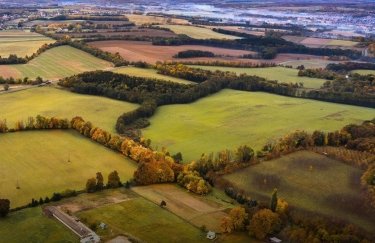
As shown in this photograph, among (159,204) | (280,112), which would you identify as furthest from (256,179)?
(280,112)

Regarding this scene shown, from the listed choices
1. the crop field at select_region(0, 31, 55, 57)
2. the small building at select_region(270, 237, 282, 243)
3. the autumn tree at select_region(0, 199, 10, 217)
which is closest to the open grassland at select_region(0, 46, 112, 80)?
the crop field at select_region(0, 31, 55, 57)

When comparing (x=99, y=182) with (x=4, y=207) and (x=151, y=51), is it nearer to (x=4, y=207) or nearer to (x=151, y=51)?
(x=4, y=207)

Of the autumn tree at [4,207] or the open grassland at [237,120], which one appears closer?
the autumn tree at [4,207]

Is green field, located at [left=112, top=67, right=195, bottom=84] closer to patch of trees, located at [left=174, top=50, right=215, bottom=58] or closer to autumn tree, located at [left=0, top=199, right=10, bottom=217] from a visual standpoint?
patch of trees, located at [left=174, top=50, right=215, bottom=58]

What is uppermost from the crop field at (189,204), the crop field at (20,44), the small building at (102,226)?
the crop field at (20,44)

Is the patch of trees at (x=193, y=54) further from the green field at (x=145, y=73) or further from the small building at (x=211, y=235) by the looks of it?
the small building at (x=211, y=235)

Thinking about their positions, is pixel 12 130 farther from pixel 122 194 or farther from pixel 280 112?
pixel 280 112

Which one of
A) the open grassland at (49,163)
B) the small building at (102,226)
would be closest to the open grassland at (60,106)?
the open grassland at (49,163)
